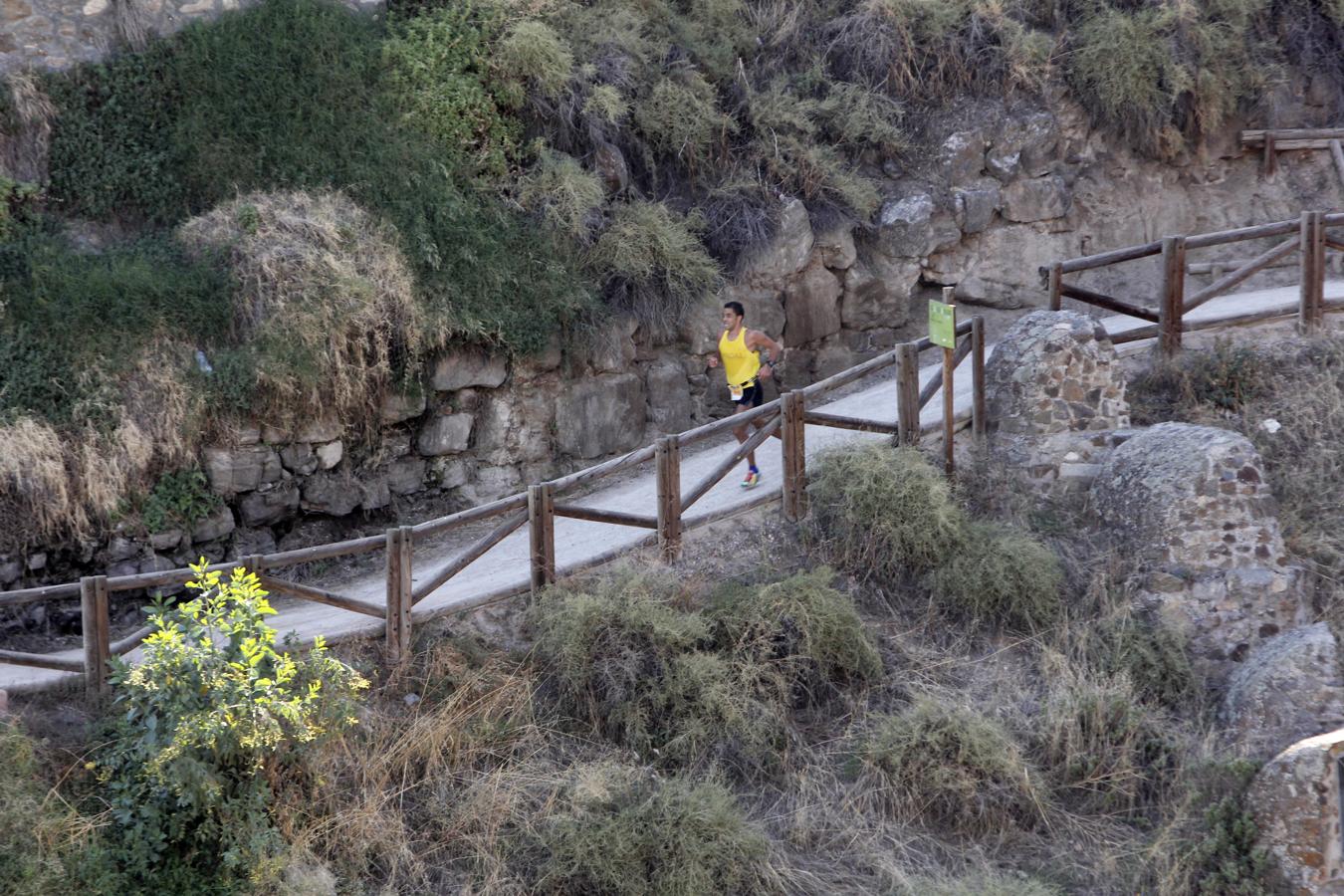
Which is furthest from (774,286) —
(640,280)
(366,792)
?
(366,792)

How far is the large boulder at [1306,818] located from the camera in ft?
21.5

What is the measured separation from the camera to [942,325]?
30.3ft

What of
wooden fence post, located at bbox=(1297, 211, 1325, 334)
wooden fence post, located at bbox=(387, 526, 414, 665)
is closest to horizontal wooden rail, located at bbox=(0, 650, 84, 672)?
wooden fence post, located at bbox=(387, 526, 414, 665)

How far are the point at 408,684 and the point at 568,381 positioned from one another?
3621 mm

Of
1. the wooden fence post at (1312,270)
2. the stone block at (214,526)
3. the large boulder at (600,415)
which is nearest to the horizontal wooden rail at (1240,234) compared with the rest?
the wooden fence post at (1312,270)

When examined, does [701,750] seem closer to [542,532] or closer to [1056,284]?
[542,532]

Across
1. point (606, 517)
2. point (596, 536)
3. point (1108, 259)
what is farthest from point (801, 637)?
point (1108, 259)

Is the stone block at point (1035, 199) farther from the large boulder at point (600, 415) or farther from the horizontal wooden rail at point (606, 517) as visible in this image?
the horizontal wooden rail at point (606, 517)

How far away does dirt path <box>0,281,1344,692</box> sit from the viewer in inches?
311

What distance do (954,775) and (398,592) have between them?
10.9 feet

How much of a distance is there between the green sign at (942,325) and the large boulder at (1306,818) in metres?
3.63

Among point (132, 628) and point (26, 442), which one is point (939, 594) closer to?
point (132, 628)

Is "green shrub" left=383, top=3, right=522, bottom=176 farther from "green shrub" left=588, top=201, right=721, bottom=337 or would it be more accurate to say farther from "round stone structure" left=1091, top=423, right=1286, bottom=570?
"round stone structure" left=1091, top=423, right=1286, bottom=570

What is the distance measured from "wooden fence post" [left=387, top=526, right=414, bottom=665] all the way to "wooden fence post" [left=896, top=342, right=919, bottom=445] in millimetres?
3747
